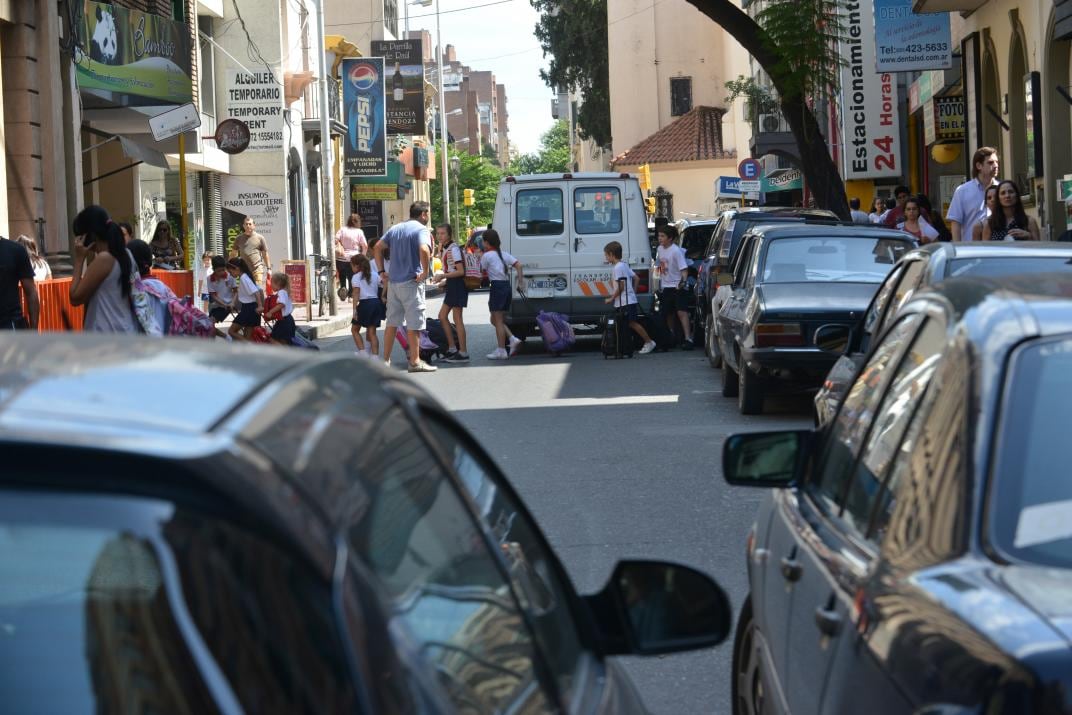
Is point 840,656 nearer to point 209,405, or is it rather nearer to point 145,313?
point 209,405

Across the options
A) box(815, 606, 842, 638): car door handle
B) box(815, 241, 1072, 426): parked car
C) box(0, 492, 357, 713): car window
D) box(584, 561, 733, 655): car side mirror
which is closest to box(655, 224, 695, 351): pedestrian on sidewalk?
box(815, 241, 1072, 426): parked car

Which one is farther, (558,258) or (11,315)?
(558,258)

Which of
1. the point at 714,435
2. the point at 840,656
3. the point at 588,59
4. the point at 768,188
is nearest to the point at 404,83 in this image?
the point at 588,59

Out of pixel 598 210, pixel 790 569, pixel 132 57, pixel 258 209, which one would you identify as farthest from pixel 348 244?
pixel 790 569

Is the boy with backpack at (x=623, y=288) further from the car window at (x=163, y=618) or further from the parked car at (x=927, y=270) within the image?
the car window at (x=163, y=618)

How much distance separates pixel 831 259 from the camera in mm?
14750

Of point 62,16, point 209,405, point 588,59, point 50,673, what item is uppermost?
point 588,59

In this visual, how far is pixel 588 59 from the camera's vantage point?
6800 cm

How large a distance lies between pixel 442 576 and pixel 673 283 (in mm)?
20143

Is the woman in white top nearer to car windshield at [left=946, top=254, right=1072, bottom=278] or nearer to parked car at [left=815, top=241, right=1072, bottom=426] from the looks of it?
parked car at [left=815, top=241, right=1072, bottom=426]

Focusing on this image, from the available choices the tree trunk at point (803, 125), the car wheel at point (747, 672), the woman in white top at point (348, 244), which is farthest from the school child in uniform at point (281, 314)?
the woman in white top at point (348, 244)

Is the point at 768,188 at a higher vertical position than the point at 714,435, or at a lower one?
higher

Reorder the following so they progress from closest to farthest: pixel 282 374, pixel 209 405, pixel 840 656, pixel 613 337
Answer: pixel 209 405 → pixel 282 374 → pixel 840 656 → pixel 613 337

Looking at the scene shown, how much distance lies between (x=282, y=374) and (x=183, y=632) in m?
0.52
